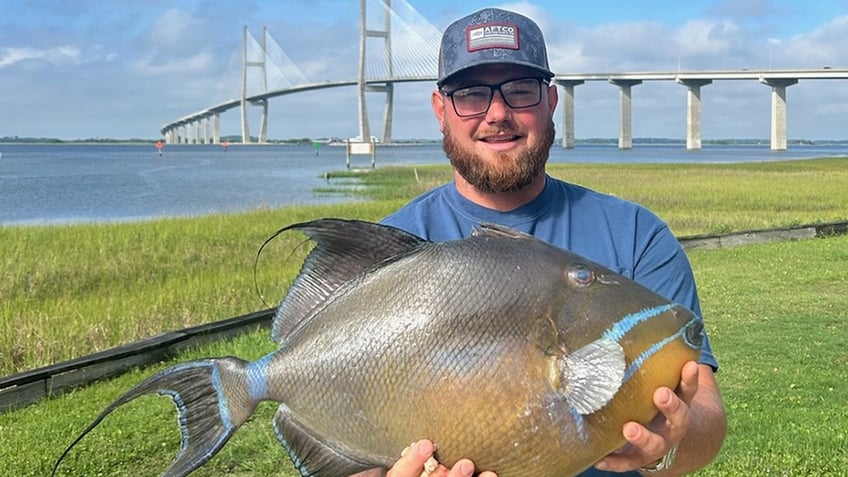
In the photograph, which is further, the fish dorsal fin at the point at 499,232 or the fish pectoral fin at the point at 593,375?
the fish dorsal fin at the point at 499,232

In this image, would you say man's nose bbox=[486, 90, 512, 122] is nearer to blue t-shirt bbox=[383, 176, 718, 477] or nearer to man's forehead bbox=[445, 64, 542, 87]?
man's forehead bbox=[445, 64, 542, 87]

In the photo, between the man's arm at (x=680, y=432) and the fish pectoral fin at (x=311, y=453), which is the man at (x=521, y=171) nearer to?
the man's arm at (x=680, y=432)

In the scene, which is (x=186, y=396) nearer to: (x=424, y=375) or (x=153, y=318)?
(x=424, y=375)

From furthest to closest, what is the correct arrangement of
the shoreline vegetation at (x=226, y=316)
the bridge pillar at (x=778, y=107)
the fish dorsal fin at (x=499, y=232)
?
the bridge pillar at (x=778, y=107) → the shoreline vegetation at (x=226, y=316) → the fish dorsal fin at (x=499, y=232)

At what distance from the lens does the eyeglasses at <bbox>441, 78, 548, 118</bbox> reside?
7.06ft

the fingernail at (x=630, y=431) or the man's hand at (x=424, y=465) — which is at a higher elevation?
the fingernail at (x=630, y=431)

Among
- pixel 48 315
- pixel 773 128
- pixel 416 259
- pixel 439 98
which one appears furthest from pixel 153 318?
pixel 773 128

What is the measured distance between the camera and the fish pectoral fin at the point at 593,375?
1.41 metres

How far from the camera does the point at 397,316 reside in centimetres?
154

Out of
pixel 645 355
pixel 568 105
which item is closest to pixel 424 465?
pixel 645 355

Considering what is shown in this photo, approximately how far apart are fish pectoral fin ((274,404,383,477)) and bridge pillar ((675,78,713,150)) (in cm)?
8486

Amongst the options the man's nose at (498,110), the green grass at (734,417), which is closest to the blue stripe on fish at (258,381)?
the man's nose at (498,110)

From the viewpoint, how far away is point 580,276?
5.02 ft

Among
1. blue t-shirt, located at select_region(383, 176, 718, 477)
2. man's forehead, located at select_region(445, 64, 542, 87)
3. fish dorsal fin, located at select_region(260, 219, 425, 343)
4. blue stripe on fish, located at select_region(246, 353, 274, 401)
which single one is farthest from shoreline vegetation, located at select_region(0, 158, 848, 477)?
man's forehead, located at select_region(445, 64, 542, 87)
